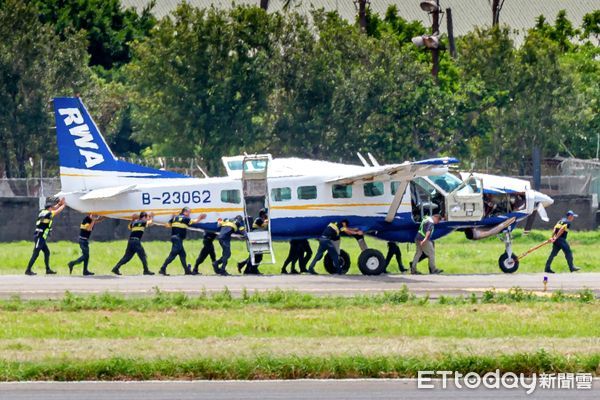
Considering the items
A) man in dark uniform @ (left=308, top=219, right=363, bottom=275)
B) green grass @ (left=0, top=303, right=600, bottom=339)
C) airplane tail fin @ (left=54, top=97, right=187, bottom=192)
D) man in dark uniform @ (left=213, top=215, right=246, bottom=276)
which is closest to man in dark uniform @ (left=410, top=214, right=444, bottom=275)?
man in dark uniform @ (left=308, top=219, right=363, bottom=275)

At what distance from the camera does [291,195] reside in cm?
3212

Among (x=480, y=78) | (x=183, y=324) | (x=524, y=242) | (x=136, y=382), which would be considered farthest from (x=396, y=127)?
(x=136, y=382)

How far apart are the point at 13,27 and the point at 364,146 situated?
572 inches

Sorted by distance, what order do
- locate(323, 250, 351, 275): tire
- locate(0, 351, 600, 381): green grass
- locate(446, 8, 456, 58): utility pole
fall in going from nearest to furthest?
1. locate(0, 351, 600, 381): green grass
2. locate(323, 250, 351, 275): tire
3. locate(446, 8, 456, 58): utility pole

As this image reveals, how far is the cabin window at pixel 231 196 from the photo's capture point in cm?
3197

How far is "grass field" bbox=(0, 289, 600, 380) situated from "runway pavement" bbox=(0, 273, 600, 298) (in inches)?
78.6

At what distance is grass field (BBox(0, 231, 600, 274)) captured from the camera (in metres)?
35.2

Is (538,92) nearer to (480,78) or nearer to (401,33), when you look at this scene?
(480,78)

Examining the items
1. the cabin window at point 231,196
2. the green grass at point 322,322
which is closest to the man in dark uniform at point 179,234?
the cabin window at point 231,196

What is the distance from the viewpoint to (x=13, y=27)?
178 ft

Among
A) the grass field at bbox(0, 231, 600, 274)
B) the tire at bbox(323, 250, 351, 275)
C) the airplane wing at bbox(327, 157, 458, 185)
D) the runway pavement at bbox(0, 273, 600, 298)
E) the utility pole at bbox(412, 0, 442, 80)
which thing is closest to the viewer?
the runway pavement at bbox(0, 273, 600, 298)

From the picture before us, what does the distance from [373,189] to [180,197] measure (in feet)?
14.7

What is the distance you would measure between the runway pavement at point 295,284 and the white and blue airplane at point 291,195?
1.67 metres

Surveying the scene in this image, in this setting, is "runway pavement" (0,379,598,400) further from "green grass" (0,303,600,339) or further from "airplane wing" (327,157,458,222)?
"airplane wing" (327,157,458,222)
